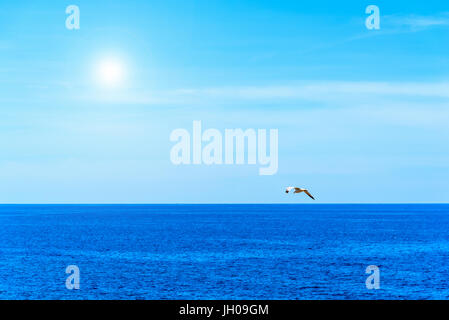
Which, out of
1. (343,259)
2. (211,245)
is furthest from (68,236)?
(343,259)

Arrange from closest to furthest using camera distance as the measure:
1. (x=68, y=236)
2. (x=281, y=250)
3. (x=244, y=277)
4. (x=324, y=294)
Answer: (x=324, y=294)
(x=244, y=277)
(x=281, y=250)
(x=68, y=236)

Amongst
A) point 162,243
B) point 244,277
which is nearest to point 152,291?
point 244,277

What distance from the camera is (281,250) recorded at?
4178 inches

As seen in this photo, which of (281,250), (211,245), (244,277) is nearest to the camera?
(244,277)

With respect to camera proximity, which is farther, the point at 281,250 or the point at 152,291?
the point at 281,250

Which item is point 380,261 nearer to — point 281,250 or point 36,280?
point 281,250

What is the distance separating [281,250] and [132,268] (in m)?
37.1

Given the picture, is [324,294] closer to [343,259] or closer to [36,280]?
[343,259]
